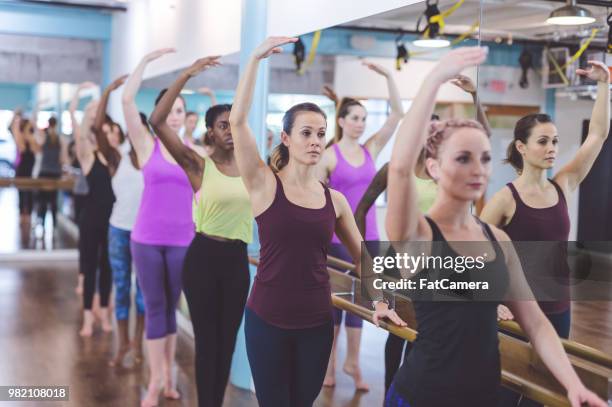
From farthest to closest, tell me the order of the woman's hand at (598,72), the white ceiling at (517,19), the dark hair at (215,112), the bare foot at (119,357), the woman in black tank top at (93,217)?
the woman in black tank top at (93,217), the bare foot at (119,357), the dark hair at (215,112), the white ceiling at (517,19), the woman's hand at (598,72)

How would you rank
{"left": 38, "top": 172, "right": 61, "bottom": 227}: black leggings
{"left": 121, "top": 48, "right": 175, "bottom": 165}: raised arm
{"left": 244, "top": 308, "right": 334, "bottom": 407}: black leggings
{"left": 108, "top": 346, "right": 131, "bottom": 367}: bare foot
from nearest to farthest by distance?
{"left": 244, "top": 308, "right": 334, "bottom": 407}: black leggings < {"left": 121, "top": 48, "right": 175, "bottom": 165}: raised arm < {"left": 108, "top": 346, "right": 131, "bottom": 367}: bare foot < {"left": 38, "top": 172, "right": 61, "bottom": 227}: black leggings

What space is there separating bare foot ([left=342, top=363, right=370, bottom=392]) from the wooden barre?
18.9 feet

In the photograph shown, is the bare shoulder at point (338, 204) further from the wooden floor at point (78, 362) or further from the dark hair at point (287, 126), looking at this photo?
the wooden floor at point (78, 362)

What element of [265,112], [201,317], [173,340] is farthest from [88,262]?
[201,317]

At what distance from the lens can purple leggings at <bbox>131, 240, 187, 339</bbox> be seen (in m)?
4.56

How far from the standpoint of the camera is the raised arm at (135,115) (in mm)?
4512

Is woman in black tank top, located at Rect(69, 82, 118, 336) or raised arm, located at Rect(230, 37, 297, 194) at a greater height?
raised arm, located at Rect(230, 37, 297, 194)

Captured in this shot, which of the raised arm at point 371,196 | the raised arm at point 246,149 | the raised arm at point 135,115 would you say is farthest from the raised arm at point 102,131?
the raised arm at point 246,149

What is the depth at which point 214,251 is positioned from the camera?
3.89m

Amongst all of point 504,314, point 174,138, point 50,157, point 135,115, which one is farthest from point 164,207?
point 50,157

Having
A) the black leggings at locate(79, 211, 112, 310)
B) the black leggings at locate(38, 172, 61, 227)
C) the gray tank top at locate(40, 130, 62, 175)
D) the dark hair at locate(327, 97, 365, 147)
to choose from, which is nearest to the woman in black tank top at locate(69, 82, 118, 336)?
the black leggings at locate(79, 211, 112, 310)

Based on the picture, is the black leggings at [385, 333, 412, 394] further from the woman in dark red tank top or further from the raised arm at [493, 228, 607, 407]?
the raised arm at [493, 228, 607, 407]

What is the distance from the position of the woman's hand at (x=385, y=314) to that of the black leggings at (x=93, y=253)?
375 cm

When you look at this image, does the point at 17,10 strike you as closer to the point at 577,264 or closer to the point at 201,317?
the point at 201,317
